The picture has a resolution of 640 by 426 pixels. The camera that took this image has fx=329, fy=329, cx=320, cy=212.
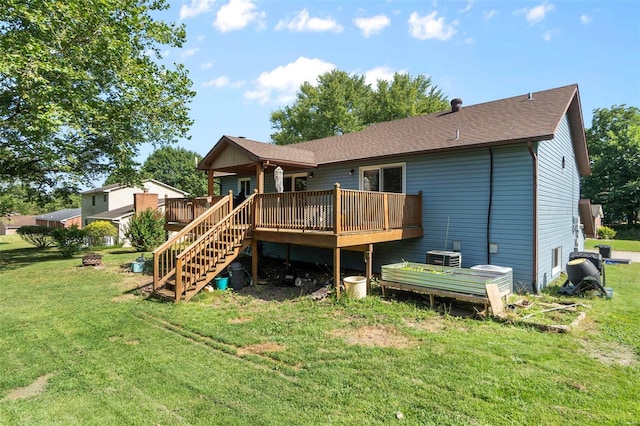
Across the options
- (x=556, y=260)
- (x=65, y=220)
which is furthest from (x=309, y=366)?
(x=65, y=220)

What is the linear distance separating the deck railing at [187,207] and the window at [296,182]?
3253 millimetres

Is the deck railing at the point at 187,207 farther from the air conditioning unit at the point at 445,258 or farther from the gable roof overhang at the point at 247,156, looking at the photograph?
the air conditioning unit at the point at 445,258

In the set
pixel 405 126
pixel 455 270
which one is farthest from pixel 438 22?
pixel 455 270

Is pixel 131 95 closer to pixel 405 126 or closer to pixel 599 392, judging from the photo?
pixel 405 126

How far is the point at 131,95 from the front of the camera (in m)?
14.1

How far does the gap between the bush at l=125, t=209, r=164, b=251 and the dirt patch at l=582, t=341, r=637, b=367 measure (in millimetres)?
19080

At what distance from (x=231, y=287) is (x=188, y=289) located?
1.40 meters

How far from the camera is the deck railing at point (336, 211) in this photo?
7664 millimetres

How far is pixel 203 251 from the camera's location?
8859 millimetres

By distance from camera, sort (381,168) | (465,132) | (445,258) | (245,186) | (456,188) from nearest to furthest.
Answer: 1. (445,258)
2. (456,188)
3. (465,132)
4. (381,168)
5. (245,186)

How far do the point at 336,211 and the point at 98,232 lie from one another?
2110cm

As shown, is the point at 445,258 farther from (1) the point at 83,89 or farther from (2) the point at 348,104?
(2) the point at 348,104

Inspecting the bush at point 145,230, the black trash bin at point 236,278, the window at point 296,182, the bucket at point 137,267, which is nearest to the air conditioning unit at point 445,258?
the black trash bin at point 236,278

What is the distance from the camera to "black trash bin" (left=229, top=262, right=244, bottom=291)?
9.11m
